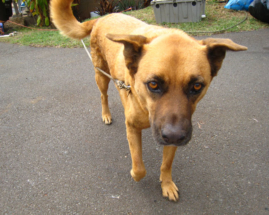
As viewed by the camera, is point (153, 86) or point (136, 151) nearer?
point (153, 86)

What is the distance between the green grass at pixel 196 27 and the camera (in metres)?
6.62

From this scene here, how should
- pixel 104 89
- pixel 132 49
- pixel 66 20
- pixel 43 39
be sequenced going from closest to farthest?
pixel 132 49 → pixel 66 20 → pixel 104 89 → pixel 43 39

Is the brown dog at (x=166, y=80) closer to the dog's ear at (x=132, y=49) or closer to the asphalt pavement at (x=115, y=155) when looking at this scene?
the dog's ear at (x=132, y=49)

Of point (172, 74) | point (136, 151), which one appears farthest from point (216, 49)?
point (136, 151)

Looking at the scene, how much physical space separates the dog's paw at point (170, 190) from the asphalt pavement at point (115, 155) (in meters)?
0.06

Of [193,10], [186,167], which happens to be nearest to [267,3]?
[193,10]

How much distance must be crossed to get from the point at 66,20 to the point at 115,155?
6.97 feet

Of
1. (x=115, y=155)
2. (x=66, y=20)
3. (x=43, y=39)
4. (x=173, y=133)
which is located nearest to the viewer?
(x=173, y=133)

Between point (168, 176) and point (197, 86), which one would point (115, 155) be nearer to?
point (168, 176)

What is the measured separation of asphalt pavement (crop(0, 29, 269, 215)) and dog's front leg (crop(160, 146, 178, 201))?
77mm

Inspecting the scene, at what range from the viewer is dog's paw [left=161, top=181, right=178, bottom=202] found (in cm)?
222

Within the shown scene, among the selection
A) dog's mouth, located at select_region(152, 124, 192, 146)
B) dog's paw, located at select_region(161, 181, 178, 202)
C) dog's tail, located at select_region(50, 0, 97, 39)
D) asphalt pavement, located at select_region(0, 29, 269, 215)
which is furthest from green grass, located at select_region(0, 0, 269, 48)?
dog's mouth, located at select_region(152, 124, 192, 146)

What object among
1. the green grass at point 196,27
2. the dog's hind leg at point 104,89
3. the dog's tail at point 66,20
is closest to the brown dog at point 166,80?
the dog's hind leg at point 104,89

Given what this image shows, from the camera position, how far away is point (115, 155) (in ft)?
9.32
